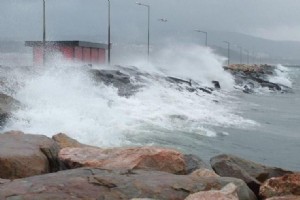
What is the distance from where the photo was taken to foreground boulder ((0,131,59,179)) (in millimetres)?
6012

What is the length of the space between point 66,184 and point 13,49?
48459mm

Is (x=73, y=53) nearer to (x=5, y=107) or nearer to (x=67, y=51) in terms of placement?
(x=67, y=51)

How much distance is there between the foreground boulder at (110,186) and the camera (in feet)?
15.4

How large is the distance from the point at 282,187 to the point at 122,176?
6.60 ft

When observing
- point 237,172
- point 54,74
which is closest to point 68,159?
point 237,172

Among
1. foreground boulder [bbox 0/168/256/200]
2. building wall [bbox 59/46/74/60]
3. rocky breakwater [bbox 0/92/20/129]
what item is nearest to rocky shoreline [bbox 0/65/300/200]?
foreground boulder [bbox 0/168/256/200]

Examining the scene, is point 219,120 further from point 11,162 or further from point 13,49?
point 13,49

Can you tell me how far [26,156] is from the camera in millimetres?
6195

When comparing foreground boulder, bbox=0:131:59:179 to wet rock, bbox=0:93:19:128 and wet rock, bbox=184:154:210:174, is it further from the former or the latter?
wet rock, bbox=0:93:19:128

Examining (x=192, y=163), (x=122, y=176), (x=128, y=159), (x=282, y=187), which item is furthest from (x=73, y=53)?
(x=122, y=176)

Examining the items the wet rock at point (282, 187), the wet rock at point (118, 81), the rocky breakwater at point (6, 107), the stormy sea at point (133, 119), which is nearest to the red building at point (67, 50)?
the wet rock at point (118, 81)

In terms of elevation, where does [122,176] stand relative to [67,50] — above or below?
below

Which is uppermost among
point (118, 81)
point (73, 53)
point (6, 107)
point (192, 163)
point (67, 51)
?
point (67, 51)

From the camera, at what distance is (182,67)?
51.4m
